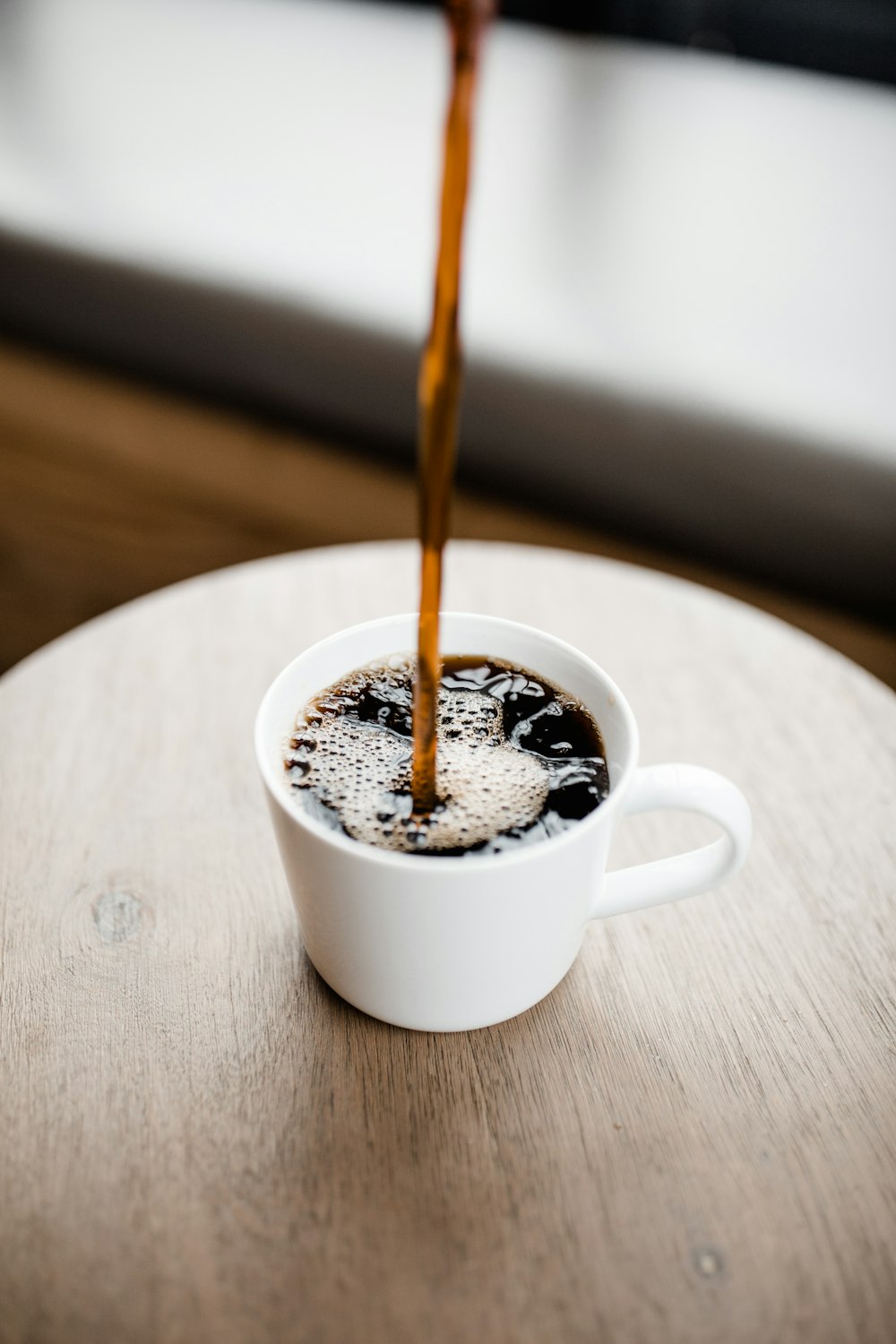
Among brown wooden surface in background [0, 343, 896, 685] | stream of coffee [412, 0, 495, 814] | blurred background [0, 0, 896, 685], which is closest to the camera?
→ stream of coffee [412, 0, 495, 814]

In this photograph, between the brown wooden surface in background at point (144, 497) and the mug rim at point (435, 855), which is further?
the brown wooden surface in background at point (144, 497)

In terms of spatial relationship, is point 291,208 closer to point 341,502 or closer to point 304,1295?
point 341,502

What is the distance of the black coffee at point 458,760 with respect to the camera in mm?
470

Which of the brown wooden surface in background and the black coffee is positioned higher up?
the black coffee

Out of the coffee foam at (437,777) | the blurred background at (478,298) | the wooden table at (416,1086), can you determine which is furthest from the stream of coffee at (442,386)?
the blurred background at (478,298)

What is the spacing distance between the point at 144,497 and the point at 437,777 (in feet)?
4.13

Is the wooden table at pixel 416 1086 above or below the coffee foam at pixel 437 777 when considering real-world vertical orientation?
below

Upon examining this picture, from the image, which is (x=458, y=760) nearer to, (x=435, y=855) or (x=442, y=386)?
(x=435, y=855)

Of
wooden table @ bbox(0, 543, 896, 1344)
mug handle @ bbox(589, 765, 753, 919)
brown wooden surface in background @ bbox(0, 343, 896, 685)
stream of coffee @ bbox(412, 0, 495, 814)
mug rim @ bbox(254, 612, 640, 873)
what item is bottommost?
brown wooden surface in background @ bbox(0, 343, 896, 685)

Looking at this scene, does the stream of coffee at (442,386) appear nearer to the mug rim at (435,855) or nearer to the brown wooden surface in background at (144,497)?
the mug rim at (435,855)

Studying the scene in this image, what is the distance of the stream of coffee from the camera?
1.26 feet

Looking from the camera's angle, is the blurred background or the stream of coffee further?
the blurred background

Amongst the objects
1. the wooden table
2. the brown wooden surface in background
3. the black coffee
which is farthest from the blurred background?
the black coffee

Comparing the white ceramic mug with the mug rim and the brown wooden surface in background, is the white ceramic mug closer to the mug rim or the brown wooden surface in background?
the mug rim
